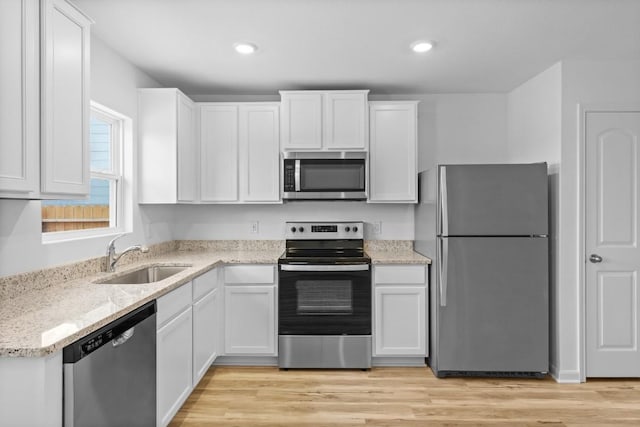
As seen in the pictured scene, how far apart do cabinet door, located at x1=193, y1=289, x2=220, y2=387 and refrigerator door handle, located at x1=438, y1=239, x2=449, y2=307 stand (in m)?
1.72

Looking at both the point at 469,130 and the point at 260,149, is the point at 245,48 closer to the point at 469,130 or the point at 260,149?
the point at 260,149

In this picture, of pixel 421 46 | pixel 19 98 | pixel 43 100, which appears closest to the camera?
pixel 19 98

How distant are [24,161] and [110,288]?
0.80 meters

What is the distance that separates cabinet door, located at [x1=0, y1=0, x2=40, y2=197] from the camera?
4.78 feet

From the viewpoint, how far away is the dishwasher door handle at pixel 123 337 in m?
1.62

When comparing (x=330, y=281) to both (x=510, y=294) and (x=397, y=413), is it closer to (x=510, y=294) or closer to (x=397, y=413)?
(x=397, y=413)

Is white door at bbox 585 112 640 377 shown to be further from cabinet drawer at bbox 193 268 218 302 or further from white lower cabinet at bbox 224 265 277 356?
cabinet drawer at bbox 193 268 218 302

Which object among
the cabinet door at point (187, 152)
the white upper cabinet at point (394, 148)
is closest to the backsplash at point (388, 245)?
the white upper cabinet at point (394, 148)

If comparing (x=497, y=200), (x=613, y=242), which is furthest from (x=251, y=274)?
(x=613, y=242)

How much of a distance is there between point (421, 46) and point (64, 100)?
6.91 feet

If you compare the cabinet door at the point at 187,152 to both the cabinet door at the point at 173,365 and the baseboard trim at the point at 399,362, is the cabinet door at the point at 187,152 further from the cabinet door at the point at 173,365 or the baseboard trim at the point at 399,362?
the baseboard trim at the point at 399,362

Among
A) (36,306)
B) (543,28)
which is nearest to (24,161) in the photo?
(36,306)

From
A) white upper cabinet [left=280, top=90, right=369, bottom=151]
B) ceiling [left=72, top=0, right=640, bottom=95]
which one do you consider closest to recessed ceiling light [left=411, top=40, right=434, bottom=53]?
ceiling [left=72, top=0, right=640, bottom=95]

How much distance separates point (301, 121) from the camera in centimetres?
350
